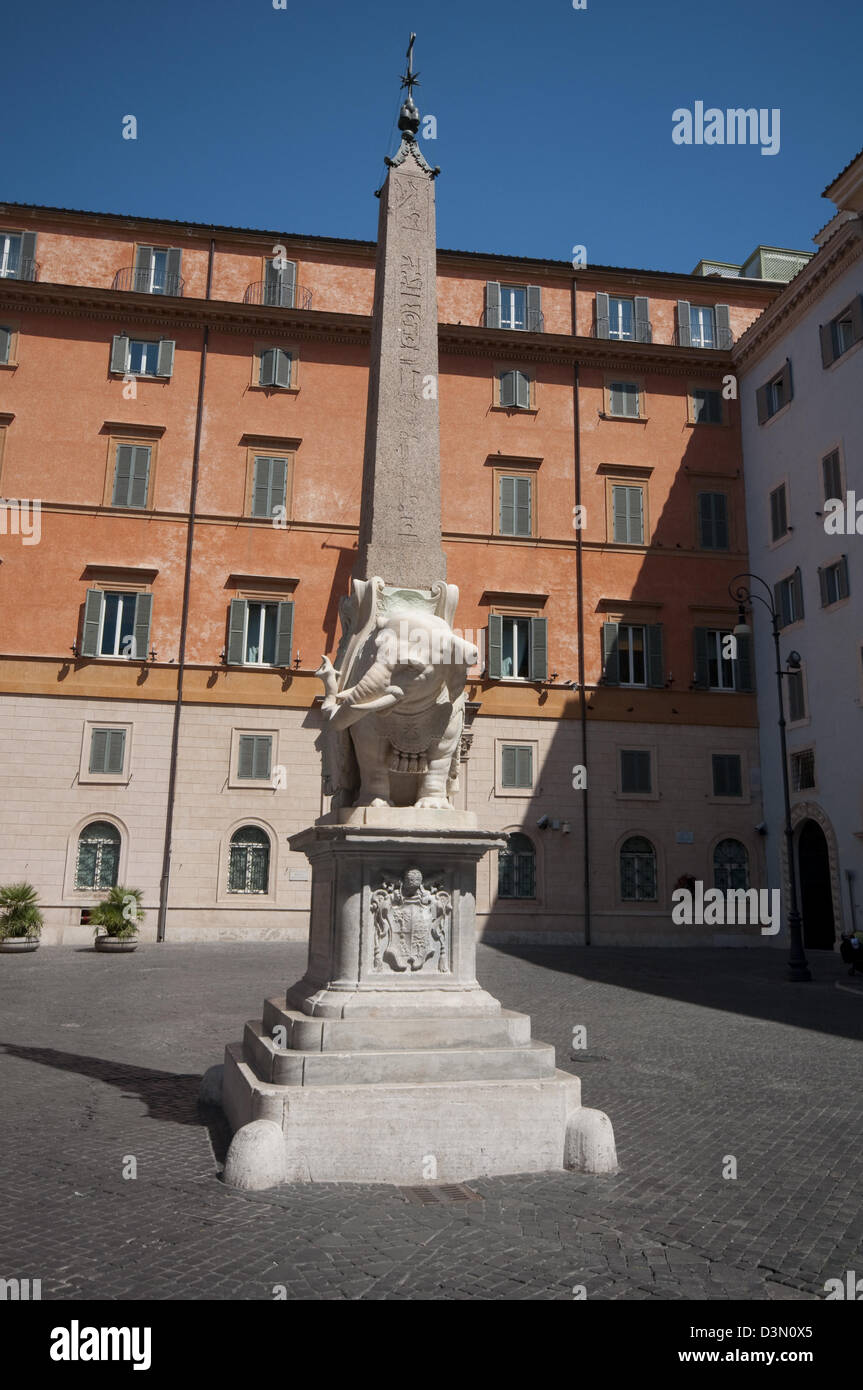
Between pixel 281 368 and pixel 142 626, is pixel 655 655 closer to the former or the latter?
pixel 281 368

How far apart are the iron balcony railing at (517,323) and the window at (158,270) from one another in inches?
312

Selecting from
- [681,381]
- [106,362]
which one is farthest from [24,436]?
[681,381]

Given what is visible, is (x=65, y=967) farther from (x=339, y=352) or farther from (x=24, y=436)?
(x=339, y=352)

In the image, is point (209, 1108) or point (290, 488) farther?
point (290, 488)

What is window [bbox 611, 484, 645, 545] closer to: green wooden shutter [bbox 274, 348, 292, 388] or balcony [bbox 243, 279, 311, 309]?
green wooden shutter [bbox 274, 348, 292, 388]

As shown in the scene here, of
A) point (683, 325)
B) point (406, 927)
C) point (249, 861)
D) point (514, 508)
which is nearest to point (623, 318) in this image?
point (683, 325)

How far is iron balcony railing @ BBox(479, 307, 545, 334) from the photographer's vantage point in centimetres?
2662

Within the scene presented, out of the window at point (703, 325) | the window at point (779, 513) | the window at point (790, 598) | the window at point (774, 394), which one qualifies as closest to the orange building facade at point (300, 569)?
the window at point (703, 325)

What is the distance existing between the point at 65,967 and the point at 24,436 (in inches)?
515

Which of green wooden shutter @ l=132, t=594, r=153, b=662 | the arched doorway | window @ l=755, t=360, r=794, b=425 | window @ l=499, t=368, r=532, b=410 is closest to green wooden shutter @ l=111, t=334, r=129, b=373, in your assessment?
green wooden shutter @ l=132, t=594, r=153, b=662

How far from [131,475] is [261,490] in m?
3.05
